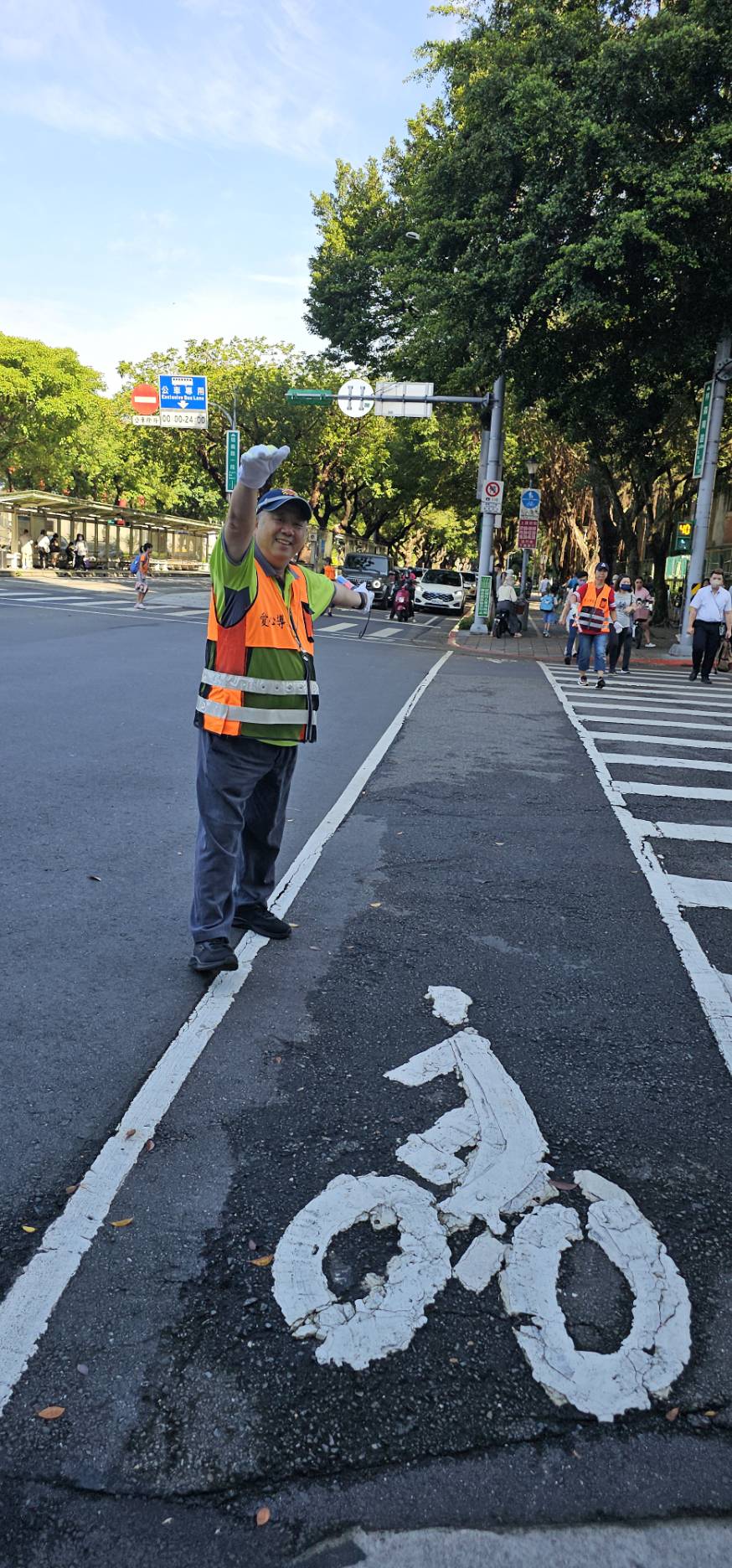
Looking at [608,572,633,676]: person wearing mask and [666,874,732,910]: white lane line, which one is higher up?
[608,572,633,676]: person wearing mask

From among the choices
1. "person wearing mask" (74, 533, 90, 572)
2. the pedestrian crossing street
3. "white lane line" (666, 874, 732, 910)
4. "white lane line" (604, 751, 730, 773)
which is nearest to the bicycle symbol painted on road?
the pedestrian crossing street

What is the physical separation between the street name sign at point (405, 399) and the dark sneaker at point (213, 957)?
22848mm

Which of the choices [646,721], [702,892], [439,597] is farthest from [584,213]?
[439,597]

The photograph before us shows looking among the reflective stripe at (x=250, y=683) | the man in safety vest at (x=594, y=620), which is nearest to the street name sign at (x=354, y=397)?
the man in safety vest at (x=594, y=620)

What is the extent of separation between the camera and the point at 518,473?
1713 inches

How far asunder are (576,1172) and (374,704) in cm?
1051

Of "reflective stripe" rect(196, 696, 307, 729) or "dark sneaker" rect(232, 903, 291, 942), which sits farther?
"dark sneaker" rect(232, 903, 291, 942)

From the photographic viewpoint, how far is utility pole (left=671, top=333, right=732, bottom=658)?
70.1 feet

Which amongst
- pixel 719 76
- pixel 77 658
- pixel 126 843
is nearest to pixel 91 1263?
pixel 126 843

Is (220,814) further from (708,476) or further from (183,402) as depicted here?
(183,402)

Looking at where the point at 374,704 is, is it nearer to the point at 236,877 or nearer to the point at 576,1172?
the point at 236,877

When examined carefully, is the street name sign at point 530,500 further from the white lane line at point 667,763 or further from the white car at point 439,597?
the white lane line at point 667,763

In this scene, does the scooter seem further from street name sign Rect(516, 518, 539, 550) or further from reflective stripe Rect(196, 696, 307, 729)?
reflective stripe Rect(196, 696, 307, 729)

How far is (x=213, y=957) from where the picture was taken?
171 inches
